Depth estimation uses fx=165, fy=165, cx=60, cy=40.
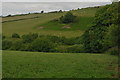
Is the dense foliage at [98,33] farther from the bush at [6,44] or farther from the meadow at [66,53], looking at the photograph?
the bush at [6,44]

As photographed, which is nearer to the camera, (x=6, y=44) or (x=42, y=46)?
(x=42, y=46)

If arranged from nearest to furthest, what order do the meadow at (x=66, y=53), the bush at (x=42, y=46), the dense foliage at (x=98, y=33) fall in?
the meadow at (x=66, y=53) → the dense foliage at (x=98, y=33) → the bush at (x=42, y=46)

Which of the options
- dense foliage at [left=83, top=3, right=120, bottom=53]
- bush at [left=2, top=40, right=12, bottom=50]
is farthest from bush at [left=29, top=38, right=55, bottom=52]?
dense foliage at [left=83, top=3, right=120, bottom=53]

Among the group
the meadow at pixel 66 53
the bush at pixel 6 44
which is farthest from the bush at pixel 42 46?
the bush at pixel 6 44

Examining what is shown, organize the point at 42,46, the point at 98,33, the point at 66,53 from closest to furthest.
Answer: the point at 66,53
the point at 98,33
the point at 42,46

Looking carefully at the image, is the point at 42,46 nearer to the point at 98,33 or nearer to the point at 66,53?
the point at 66,53

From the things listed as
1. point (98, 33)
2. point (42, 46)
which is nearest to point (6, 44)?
point (42, 46)

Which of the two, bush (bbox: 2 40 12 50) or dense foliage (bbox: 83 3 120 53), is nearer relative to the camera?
dense foliage (bbox: 83 3 120 53)

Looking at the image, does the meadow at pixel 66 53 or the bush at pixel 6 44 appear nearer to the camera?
the meadow at pixel 66 53

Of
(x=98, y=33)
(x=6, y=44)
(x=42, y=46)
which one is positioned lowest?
(x=6, y=44)

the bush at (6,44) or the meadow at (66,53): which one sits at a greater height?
the meadow at (66,53)

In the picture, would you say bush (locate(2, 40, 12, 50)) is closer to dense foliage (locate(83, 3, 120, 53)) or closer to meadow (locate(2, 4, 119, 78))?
meadow (locate(2, 4, 119, 78))

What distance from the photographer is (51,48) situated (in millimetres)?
53625

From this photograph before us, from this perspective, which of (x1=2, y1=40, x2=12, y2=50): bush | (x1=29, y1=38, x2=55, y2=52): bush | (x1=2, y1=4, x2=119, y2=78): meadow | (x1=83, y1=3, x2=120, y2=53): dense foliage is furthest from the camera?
(x1=2, y1=40, x2=12, y2=50): bush
